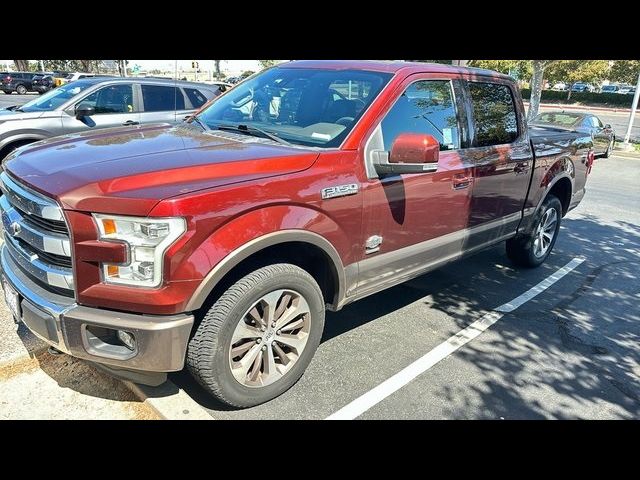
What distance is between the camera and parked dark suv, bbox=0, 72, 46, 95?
30672 mm

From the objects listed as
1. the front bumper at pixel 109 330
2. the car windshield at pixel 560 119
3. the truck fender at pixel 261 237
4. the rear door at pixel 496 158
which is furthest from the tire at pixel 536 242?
the car windshield at pixel 560 119

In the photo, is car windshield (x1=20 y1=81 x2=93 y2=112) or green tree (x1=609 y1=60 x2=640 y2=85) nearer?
car windshield (x1=20 y1=81 x2=93 y2=112)

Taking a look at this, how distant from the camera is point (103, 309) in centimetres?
234

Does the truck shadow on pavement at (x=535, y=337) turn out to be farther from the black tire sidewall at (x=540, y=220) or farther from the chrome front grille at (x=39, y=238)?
the chrome front grille at (x=39, y=238)

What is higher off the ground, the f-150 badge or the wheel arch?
the f-150 badge

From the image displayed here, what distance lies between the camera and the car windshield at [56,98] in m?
7.36

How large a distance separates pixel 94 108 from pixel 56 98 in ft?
2.12

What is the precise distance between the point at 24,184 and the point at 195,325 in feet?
3.75

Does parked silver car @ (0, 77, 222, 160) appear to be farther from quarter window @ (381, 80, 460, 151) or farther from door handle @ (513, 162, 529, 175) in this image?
door handle @ (513, 162, 529, 175)

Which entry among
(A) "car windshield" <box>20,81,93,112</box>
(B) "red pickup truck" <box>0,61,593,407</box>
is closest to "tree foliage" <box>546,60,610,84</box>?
(A) "car windshield" <box>20,81,93,112</box>

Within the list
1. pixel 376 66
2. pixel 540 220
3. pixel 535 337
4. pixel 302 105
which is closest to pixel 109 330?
pixel 302 105

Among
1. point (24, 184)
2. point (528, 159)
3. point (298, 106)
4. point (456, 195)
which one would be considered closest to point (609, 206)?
point (528, 159)

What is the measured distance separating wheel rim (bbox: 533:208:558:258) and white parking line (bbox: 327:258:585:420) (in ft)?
1.48
